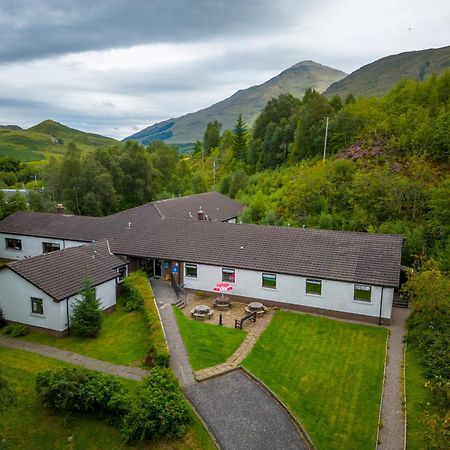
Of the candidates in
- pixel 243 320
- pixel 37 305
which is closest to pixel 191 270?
pixel 243 320

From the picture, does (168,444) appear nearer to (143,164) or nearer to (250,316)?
(250,316)

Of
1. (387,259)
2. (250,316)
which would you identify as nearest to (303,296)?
(250,316)

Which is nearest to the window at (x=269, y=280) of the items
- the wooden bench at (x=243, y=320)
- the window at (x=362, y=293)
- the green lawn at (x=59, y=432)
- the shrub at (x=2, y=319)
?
the wooden bench at (x=243, y=320)

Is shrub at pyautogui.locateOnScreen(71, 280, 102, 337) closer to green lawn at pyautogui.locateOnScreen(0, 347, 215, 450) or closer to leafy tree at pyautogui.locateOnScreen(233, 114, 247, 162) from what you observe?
green lawn at pyautogui.locateOnScreen(0, 347, 215, 450)

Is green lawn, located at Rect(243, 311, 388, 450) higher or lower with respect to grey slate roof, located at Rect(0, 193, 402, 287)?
lower

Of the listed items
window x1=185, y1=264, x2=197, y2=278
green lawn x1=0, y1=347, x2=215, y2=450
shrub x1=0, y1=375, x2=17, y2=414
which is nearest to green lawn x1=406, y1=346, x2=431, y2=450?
green lawn x1=0, y1=347, x2=215, y2=450

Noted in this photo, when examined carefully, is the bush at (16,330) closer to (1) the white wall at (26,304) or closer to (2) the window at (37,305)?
(1) the white wall at (26,304)
